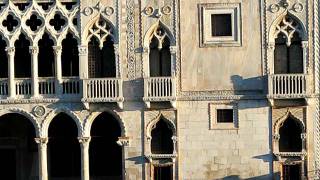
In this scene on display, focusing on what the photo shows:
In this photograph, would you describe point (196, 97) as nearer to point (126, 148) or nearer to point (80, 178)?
point (126, 148)

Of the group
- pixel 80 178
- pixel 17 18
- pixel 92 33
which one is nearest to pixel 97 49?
pixel 92 33

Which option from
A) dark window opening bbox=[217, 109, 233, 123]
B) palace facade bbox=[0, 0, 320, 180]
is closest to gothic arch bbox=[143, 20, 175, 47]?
palace facade bbox=[0, 0, 320, 180]

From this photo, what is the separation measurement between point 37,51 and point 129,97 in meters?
4.10

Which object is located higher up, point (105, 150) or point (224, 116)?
→ point (224, 116)

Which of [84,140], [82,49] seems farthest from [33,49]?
[84,140]

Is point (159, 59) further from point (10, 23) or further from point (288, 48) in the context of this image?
point (10, 23)

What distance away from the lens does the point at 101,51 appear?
31953 mm

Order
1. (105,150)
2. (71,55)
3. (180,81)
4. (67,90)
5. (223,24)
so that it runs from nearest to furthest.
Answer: (223,24), (180,81), (67,90), (71,55), (105,150)

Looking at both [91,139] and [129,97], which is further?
[91,139]

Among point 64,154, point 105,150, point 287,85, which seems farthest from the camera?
point 64,154

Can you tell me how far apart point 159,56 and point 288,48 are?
5.09 meters

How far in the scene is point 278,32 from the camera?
3084 centimetres

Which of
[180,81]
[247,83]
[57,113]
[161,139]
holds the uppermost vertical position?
[180,81]

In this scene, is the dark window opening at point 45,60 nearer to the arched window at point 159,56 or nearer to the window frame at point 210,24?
the arched window at point 159,56
